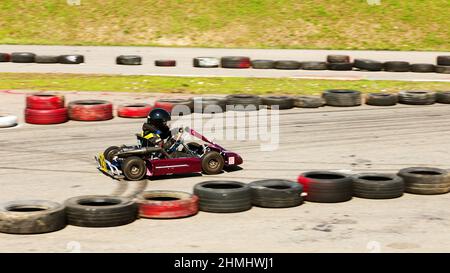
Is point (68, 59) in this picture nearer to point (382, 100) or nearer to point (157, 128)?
point (382, 100)

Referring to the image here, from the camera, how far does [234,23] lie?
142 ft

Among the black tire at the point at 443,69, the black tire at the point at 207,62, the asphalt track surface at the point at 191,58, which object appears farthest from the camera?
the black tire at the point at 207,62

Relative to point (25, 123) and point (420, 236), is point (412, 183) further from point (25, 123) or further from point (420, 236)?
point (25, 123)

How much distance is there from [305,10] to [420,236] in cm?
3442

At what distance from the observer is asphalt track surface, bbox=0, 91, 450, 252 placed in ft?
35.9

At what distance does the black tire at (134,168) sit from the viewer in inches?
569

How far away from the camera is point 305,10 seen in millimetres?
44625

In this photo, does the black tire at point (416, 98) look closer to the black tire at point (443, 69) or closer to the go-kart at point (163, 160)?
the black tire at point (443, 69)

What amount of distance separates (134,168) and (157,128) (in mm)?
986

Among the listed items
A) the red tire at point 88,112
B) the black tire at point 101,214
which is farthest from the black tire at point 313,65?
the black tire at point 101,214

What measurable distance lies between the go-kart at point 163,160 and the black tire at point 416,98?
34.3ft

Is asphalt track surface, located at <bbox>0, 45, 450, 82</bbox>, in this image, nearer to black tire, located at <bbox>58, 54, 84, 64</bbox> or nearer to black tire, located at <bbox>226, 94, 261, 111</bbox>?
black tire, located at <bbox>58, 54, 84, 64</bbox>

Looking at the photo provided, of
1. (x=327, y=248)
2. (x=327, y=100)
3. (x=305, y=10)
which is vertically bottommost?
(x=327, y=248)

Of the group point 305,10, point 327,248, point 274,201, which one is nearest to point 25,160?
point 274,201
